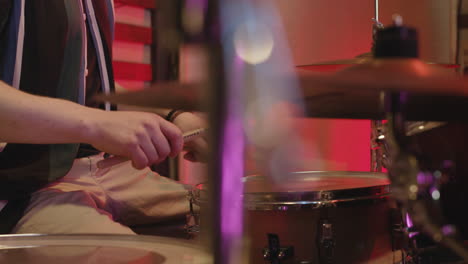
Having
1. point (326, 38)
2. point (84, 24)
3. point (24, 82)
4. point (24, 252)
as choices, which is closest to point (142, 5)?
point (326, 38)

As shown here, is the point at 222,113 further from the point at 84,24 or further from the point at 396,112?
the point at 84,24

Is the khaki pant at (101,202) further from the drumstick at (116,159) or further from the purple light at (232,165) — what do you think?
the purple light at (232,165)

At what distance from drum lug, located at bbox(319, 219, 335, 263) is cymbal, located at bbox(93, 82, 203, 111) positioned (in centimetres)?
53

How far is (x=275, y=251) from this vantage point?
1.00 metres

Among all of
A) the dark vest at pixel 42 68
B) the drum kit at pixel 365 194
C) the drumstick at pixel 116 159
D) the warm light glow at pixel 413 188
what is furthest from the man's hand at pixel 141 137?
the warm light glow at pixel 413 188

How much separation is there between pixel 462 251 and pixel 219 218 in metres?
0.25

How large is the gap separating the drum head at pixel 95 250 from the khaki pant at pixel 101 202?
18 cm

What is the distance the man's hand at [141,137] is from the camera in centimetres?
83

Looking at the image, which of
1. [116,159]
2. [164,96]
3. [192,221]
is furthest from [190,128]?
[164,96]

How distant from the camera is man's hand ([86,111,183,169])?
833 millimetres

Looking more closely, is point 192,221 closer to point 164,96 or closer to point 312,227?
point 312,227

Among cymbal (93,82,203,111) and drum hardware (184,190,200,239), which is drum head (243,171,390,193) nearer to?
drum hardware (184,190,200,239)

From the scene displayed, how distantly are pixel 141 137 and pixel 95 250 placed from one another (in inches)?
8.6

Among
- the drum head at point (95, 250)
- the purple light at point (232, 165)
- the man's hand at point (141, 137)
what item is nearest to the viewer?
the purple light at point (232, 165)
